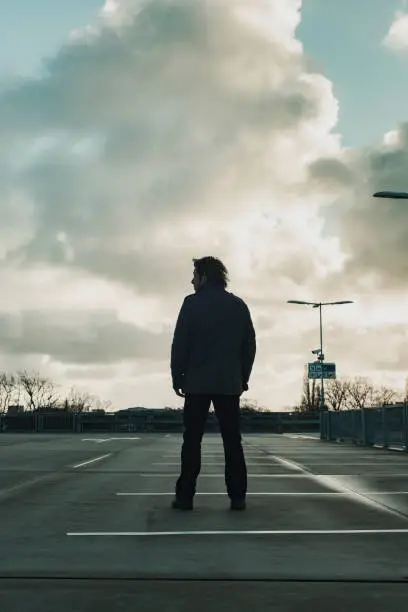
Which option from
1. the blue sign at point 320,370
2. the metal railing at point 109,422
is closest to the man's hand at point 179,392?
the blue sign at point 320,370

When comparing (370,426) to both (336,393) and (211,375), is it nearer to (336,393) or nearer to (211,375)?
(211,375)

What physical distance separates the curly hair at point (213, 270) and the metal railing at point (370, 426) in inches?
561

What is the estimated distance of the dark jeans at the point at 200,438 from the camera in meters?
6.78

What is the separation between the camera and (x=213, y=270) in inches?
283

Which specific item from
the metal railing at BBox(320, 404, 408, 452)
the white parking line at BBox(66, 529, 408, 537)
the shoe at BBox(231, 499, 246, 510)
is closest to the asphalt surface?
the white parking line at BBox(66, 529, 408, 537)

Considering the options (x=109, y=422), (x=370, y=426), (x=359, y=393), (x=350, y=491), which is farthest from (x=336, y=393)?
(x=350, y=491)

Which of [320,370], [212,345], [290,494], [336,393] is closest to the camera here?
[212,345]

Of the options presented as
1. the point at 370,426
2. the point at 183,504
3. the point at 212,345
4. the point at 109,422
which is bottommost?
the point at 183,504

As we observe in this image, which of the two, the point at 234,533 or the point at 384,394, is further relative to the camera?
the point at 384,394

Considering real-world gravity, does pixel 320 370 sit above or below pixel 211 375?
above

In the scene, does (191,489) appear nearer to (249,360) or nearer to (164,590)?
(249,360)

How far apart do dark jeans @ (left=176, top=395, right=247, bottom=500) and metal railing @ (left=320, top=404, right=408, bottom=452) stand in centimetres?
1428

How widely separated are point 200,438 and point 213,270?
1.33m

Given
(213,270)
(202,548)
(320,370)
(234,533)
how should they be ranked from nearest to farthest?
Answer: (202,548) → (234,533) → (213,270) → (320,370)
